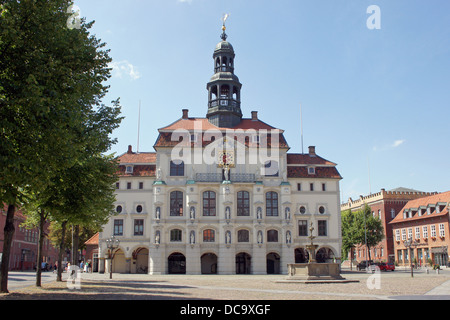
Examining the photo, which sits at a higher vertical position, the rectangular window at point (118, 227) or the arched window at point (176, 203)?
the arched window at point (176, 203)


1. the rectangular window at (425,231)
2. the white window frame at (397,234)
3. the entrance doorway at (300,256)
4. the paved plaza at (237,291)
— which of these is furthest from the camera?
the white window frame at (397,234)

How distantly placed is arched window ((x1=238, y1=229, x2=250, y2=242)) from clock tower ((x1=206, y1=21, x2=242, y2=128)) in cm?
1457

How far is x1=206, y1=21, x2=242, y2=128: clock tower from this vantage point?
59.6 m

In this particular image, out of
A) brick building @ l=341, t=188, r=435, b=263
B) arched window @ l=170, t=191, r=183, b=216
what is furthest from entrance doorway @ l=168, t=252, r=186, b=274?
brick building @ l=341, t=188, r=435, b=263

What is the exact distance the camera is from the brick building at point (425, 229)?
65250 mm

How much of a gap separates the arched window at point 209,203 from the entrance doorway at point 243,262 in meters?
6.62

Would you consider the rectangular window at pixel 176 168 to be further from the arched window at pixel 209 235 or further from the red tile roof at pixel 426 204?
the red tile roof at pixel 426 204

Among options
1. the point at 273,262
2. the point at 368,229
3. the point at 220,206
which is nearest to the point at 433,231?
the point at 368,229

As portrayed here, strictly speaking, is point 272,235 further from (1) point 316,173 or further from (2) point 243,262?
(1) point 316,173

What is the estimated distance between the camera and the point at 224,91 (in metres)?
61.4

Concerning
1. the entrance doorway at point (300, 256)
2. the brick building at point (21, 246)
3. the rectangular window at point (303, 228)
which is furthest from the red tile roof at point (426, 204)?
the brick building at point (21, 246)

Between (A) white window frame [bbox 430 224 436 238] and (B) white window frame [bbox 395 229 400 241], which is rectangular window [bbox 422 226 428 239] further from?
(B) white window frame [bbox 395 229 400 241]

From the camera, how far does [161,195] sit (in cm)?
5425

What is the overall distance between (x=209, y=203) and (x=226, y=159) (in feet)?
19.8
